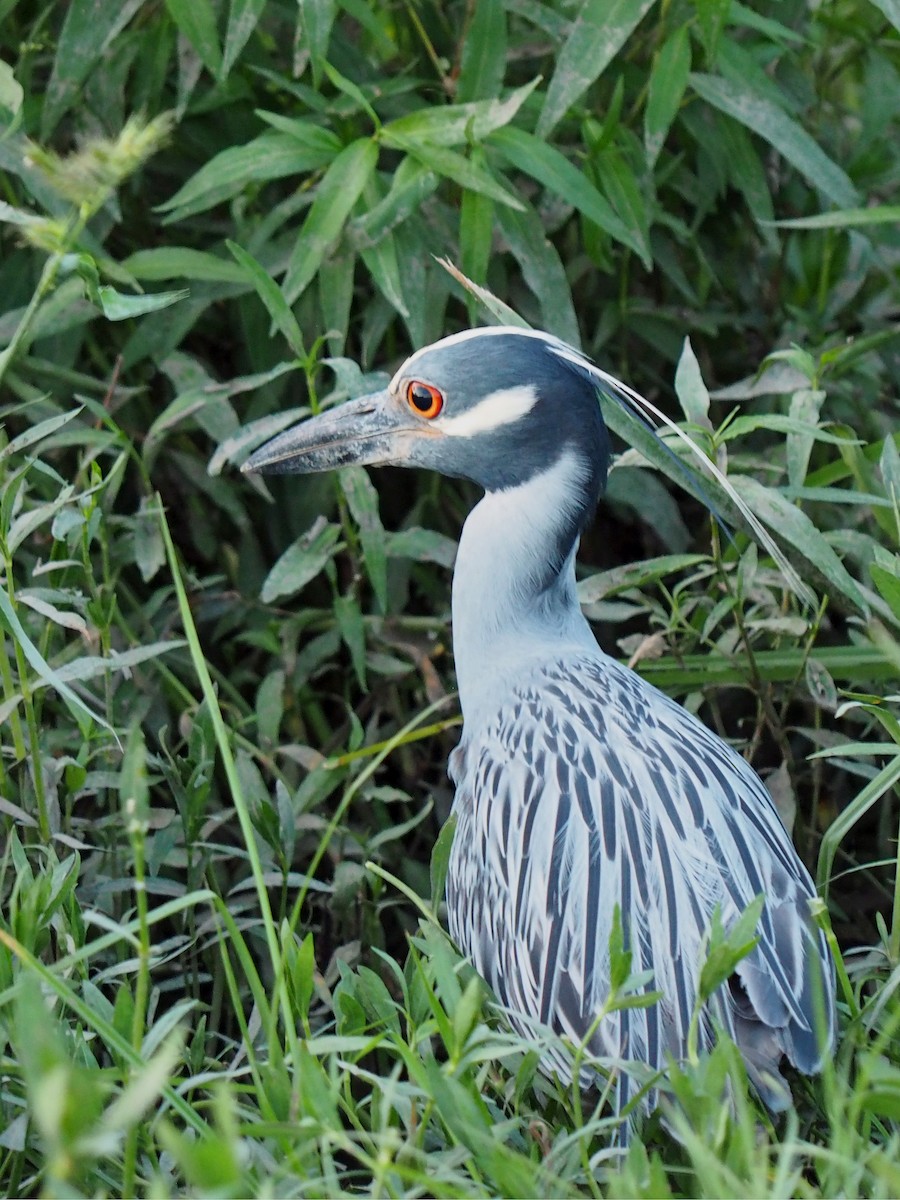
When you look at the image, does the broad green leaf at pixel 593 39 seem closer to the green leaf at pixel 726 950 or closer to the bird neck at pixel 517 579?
the bird neck at pixel 517 579

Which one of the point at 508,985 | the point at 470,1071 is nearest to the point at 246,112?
the point at 508,985

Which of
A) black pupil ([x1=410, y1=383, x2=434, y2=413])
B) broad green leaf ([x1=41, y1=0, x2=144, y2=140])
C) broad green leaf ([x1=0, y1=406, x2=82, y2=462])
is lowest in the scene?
black pupil ([x1=410, y1=383, x2=434, y2=413])

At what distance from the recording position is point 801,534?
1.99 m

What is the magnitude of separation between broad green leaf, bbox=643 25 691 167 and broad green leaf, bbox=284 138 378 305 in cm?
43

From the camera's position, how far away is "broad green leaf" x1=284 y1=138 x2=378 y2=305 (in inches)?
85.7

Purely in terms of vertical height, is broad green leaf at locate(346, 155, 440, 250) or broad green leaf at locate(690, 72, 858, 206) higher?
broad green leaf at locate(346, 155, 440, 250)

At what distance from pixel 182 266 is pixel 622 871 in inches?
46.9

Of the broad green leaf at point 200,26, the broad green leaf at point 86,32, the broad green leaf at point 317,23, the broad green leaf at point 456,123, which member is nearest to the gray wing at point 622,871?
the broad green leaf at point 456,123

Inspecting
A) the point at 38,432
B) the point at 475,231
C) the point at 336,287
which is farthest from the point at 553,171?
→ the point at 38,432

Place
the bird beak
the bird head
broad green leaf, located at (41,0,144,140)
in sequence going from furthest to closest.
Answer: broad green leaf, located at (41,0,144,140), the bird beak, the bird head

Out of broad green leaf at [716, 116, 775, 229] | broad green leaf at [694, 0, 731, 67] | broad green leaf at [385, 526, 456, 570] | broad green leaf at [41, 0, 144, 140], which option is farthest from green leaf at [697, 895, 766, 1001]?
broad green leaf at [41, 0, 144, 140]

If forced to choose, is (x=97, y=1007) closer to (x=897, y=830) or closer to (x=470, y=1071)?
(x=470, y=1071)

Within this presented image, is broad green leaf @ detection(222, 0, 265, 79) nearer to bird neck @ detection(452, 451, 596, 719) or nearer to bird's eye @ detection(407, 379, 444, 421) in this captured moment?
bird's eye @ detection(407, 379, 444, 421)

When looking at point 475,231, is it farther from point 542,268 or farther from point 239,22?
point 239,22
